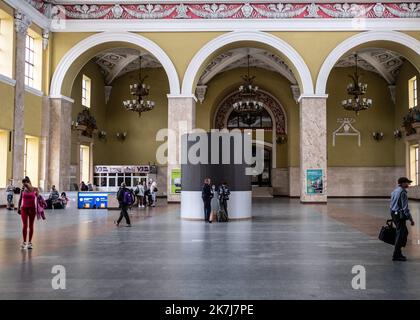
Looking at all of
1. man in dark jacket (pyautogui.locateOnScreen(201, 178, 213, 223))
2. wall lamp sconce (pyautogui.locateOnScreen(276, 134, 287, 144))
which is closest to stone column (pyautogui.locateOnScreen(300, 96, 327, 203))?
man in dark jacket (pyautogui.locateOnScreen(201, 178, 213, 223))

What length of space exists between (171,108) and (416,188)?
1318cm

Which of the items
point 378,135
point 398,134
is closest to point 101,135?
point 378,135

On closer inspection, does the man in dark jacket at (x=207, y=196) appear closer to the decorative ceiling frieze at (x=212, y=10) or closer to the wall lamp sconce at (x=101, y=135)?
the decorative ceiling frieze at (x=212, y=10)

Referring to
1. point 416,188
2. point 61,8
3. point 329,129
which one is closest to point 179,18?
point 61,8

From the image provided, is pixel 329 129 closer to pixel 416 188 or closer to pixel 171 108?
pixel 416 188

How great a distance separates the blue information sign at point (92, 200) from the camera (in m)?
16.6

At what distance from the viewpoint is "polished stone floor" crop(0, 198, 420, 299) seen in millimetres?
4645

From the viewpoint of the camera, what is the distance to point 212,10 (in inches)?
750

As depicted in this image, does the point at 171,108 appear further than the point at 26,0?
Yes

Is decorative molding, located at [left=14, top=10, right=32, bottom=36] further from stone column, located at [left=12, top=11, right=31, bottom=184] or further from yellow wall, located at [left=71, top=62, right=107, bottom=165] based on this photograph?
yellow wall, located at [left=71, top=62, right=107, bottom=165]

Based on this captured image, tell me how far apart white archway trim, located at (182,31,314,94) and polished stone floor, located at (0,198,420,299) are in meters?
9.66

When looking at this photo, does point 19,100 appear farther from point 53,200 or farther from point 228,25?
point 228,25

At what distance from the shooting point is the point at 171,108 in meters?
19.1
